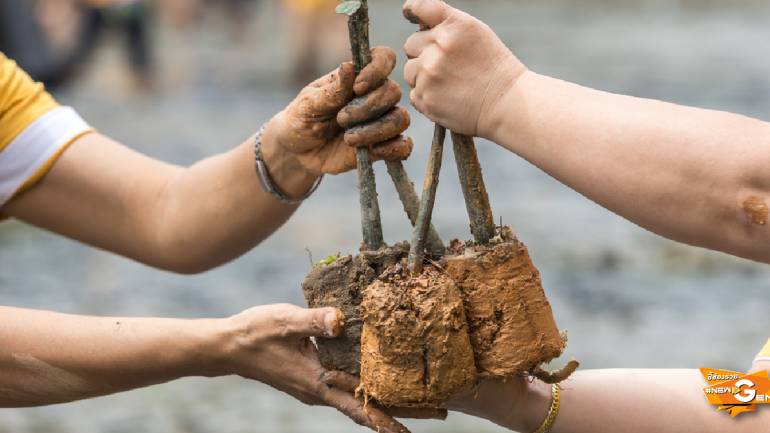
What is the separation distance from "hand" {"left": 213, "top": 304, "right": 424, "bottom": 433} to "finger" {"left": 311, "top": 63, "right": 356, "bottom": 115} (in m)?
0.53

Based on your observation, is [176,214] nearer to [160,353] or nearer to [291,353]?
[160,353]

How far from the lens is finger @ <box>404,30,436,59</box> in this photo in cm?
267

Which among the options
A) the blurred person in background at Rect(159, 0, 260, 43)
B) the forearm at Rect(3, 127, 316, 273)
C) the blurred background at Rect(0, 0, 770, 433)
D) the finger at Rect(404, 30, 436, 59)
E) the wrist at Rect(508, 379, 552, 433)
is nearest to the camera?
the finger at Rect(404, 30, 436, 59)

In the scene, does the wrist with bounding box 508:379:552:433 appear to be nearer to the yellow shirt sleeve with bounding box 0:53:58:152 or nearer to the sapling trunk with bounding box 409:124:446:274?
the sapling trunk with bounding box 409:124:446:274

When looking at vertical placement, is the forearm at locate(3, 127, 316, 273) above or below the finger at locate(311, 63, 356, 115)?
below

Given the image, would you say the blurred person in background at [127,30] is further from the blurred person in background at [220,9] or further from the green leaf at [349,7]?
the green leaf at [349,7]

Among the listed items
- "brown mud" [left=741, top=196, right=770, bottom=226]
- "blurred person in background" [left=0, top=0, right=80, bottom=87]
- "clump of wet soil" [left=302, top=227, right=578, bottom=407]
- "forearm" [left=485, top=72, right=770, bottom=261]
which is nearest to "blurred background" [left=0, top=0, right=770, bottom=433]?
"blurred person in background" [left=0, top=0, right=80, bottom=87]

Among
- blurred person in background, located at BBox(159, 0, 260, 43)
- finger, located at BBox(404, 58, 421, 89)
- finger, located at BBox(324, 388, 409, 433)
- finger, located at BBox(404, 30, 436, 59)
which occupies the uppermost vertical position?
blurred person in background, located at BBox(159, 0, 260, 43)

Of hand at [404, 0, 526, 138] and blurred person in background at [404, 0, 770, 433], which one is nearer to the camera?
blurred person in background at [404, 0, 770, 433]

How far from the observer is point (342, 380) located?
109 inches

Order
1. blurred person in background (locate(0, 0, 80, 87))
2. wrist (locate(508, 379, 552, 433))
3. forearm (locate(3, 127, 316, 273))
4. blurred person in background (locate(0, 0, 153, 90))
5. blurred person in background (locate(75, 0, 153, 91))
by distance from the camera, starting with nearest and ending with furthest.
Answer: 1. wrist (locate(508, 379, 552, 433))
2. forearm (locate(3, 127, 316, 273))
3. blurred person in background (locate(0, 0, 80, 87))
4. blurred person in background (locate(0, 0, 153, 90))
5. blurred person in background (locate(75, 0, 153, 91))

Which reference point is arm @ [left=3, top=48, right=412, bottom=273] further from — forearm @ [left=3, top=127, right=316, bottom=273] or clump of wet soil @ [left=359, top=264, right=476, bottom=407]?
clump of wet soil @ [left=359, top=264, right=476, bottom=407]

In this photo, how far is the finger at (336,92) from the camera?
2.88 m

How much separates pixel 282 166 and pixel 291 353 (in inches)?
26.7
